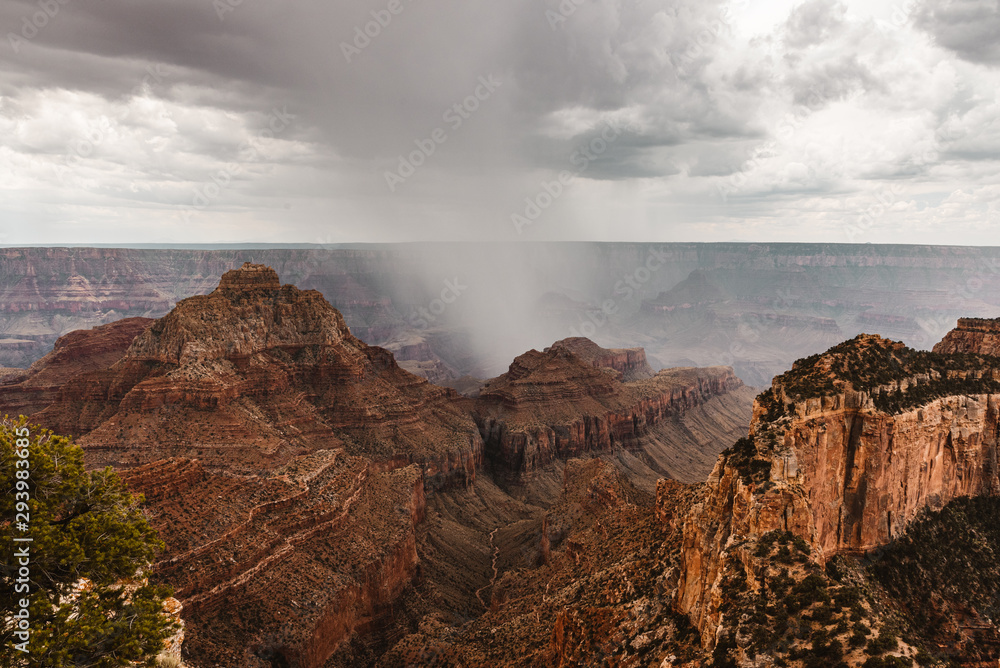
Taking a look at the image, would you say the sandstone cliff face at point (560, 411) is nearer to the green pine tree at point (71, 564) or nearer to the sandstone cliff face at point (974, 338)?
the sandstone cliff face at point (974, 338)

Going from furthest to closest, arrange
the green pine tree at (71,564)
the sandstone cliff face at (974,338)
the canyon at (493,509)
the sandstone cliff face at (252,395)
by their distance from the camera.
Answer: the sandstone cliff face at (252,395) < the sandstone cliff face at (974,338) < the canyon at (493,509) < the green pine tree at (71,564)

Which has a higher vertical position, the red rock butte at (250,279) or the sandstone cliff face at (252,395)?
the red rock butte at (250,279)

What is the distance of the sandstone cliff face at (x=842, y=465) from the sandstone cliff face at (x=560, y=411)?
8674cm

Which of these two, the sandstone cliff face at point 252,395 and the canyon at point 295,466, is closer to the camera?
the canyon at point 295,466

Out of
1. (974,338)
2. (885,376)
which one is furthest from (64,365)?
(974,338)

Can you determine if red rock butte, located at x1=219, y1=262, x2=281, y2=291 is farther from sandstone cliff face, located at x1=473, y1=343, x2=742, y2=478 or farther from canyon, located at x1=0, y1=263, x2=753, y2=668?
sandstone cliff face, located at x1=473, y1=343, x2=742, y2=478

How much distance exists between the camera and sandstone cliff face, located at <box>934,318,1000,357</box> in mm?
50500

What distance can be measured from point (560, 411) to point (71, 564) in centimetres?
11467

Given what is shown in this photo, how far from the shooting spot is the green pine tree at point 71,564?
17594mm

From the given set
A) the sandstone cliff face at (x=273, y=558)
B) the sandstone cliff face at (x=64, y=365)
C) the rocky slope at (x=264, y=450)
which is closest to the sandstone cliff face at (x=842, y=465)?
the sandstone cliff face at (x=273, y=558)

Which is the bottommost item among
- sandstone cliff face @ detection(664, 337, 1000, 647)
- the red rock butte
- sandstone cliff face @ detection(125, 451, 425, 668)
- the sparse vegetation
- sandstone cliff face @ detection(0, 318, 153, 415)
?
sandstone cliff face @ detection(125, 451, 425, 668)

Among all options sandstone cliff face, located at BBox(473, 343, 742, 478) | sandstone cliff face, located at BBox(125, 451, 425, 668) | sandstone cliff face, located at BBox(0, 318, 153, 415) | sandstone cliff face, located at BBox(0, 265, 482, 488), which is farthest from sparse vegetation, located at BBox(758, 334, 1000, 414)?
sandstone cliff face, located at BBox(0, 318, 153, 415)

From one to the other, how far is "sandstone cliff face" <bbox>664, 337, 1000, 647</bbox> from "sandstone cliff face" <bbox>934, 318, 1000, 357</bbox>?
1559cm

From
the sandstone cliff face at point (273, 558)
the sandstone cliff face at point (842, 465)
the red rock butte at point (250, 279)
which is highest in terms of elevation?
the red rock butte at point (250, 279)
